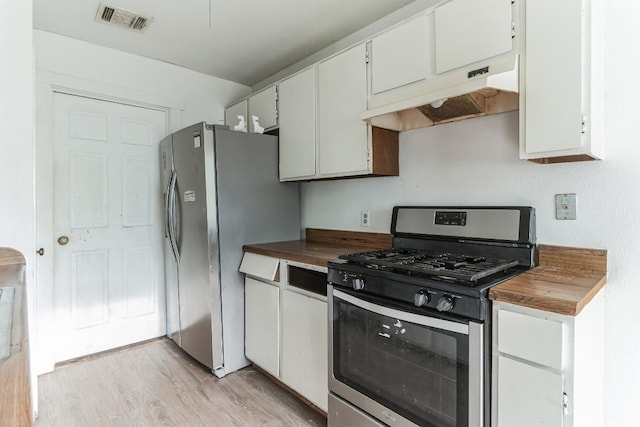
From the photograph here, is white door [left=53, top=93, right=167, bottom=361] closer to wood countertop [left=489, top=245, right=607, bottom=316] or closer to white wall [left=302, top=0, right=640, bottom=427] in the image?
white wall [left=302, top=0, right=640, bottom=427]

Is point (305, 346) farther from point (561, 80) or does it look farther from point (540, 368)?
point (561, 80)

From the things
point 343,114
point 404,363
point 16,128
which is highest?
point 343,114

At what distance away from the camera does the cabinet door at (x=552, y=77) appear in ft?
4.26

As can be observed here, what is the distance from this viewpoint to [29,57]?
6.26 ft

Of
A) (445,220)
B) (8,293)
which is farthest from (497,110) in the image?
(8,293)

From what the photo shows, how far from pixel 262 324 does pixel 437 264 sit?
4.48 ft

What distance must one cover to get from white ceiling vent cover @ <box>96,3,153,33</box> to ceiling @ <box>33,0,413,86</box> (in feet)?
0.12

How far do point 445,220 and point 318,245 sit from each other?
958mm

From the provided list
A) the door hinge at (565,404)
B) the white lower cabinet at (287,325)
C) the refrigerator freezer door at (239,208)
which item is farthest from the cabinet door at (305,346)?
the door hinge at (565,404)

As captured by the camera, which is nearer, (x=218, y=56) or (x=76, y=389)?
(x=76, y=389)

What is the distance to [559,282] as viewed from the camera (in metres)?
1.29

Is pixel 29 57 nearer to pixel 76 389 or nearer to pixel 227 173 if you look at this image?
pixel 227 173

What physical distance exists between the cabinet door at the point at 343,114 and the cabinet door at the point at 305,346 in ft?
2.81

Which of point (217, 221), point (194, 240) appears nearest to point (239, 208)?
point (217, 221)
